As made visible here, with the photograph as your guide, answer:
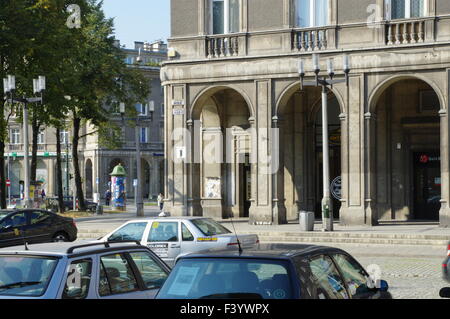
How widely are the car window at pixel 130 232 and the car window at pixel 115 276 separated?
958 cm

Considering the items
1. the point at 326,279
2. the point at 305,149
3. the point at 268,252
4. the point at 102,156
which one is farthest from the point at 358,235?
the point at 102,156

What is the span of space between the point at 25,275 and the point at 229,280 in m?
2.62

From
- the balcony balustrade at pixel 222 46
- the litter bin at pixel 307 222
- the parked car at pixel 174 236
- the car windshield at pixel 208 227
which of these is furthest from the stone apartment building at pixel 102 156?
the parked car at pixel 174 236

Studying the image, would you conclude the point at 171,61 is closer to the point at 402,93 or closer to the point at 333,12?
the point at 333,12

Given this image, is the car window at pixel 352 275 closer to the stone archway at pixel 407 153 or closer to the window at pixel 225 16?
the stone archway at pixel 407 153

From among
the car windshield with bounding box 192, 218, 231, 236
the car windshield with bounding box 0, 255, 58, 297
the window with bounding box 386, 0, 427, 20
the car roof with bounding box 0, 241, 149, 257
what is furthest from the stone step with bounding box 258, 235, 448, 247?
the car windshield with bounding box 0, 255, 58, 297

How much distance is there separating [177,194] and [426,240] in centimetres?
1276

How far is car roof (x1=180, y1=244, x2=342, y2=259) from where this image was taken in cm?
781

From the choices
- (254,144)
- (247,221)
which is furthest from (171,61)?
(247,221)

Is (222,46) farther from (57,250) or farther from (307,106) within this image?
(57,250)

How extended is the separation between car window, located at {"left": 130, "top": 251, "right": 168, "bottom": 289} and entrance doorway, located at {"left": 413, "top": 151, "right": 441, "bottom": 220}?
2694cm

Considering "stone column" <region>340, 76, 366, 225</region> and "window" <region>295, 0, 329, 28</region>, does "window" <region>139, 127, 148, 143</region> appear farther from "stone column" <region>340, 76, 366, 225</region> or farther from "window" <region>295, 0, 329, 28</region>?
"stone column" <region>340, 76, 366, 225</region>

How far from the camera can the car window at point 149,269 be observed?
33.0 ft

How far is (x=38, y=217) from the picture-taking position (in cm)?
2584
